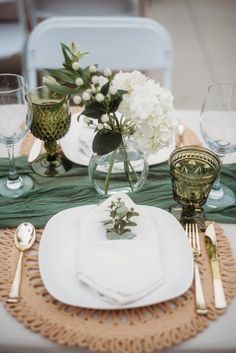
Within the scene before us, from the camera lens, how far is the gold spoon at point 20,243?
781mm

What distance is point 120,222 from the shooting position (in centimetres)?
88

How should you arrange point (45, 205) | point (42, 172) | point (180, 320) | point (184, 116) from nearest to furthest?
point (180, 320) < point (45, 205) < point (42, 172) < point (184, 116)

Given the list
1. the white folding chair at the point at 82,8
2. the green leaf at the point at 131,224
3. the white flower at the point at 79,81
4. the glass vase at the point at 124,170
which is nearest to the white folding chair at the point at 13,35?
the white folding chair at the point at 82,8

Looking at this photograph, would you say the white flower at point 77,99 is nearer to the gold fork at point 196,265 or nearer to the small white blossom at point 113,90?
the small white blossom at point 113,90

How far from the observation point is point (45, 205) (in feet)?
3.29

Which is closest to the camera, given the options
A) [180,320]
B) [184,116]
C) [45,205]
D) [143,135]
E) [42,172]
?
[180,320]

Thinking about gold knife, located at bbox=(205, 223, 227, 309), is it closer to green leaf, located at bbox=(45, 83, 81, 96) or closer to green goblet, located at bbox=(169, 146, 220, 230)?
green goblet, located at bbox=(169, 146, 220, 230)

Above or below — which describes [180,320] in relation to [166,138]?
below

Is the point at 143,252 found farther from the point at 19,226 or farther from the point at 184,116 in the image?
the point at 184,116

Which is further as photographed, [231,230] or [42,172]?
[42,172]

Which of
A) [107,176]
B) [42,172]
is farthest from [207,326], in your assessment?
[42,172]

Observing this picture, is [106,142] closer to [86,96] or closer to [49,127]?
[86,96]

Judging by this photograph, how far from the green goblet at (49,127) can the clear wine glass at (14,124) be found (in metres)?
0.04

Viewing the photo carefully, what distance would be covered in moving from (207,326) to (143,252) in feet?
0.52
